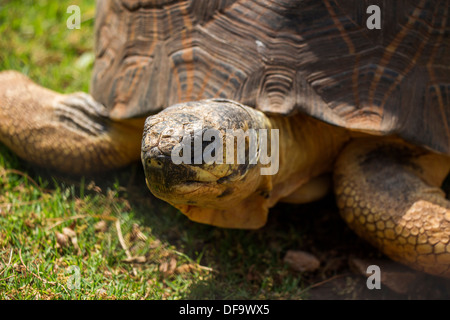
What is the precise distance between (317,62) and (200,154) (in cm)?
108

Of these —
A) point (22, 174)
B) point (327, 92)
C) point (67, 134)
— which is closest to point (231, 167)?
point (327, 92)

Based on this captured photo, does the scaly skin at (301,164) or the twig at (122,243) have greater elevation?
the scaly skin at (301,164)

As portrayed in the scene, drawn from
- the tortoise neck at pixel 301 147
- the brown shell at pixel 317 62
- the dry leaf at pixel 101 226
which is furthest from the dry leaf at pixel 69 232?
the tortoise neck at pixel 301 147

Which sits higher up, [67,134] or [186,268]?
[67,134]

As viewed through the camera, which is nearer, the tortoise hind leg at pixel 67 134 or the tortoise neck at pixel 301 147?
the tortoise neck at pixel 301 147

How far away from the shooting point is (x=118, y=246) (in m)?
3.26

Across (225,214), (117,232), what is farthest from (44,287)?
(225,214)

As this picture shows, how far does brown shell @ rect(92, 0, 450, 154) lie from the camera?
9.73 ft

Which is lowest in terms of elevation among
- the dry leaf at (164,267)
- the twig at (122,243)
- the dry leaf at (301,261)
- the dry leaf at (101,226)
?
the dry leaf at (301,261)

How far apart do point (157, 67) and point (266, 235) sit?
1224 millimetres

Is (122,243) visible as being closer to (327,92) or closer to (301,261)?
(301,261)

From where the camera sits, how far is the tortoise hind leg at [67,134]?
11.5 feet

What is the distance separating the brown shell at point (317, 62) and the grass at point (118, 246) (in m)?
0.68

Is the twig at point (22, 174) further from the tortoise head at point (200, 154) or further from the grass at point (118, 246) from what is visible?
the tortoise head at point (200, 154)
